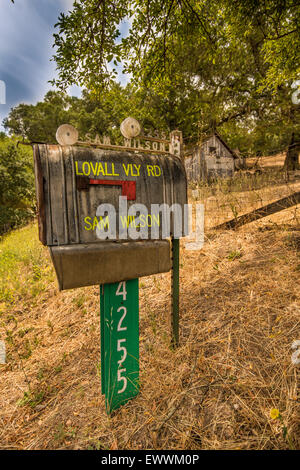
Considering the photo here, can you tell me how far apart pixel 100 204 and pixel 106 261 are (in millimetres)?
374

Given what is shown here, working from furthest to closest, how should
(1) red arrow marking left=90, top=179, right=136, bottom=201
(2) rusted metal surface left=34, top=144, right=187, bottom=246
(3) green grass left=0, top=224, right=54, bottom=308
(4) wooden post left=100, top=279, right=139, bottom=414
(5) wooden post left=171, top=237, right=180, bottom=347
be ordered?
1. (3) green grass left=0, top=224, right=54, bottom=308
2. (5) wooden post left=171, top=237, right=180, bottom=347
3. (4) wooden post left=100, top=279, right=139, bottom=414
4. (1) red arrow marking left=90, top=179, right=136, bottom=201
5. (2) rusted metal surface left=34, top=144, right=187, bottom=246

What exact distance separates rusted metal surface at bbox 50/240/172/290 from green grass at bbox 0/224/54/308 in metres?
3.15

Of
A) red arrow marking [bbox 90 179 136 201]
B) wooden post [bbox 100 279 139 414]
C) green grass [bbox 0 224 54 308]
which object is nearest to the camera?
red arrow marking [bbox 90 179 136 201]

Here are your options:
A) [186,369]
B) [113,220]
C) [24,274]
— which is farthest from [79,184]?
[24,274]

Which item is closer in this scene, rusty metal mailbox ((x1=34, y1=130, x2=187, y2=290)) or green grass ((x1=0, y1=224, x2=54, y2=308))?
rusty metal mailbox ((x1=34, y1=130, x2=187, y2=290))

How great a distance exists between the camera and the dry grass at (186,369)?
1.53m

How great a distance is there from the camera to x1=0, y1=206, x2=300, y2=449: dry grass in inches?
60.3

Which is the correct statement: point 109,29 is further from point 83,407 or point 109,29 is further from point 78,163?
point 83,407

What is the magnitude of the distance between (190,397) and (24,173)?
17447 mm

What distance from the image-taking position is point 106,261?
1505mm

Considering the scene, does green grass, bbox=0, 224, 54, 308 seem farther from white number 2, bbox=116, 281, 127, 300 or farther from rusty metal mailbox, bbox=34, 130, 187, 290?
rusty metal mailbox, bbox=34, 130, 187, 290

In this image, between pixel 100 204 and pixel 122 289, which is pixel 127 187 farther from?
pixel 122 289

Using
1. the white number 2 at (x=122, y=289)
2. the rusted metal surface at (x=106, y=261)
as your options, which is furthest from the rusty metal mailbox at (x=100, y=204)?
the white number 2 at (x=122, y=289)

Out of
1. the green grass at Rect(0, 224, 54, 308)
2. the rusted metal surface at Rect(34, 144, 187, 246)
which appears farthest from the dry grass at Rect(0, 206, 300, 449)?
the rusted metal surface at Rect(34, 144, 187, 246)
